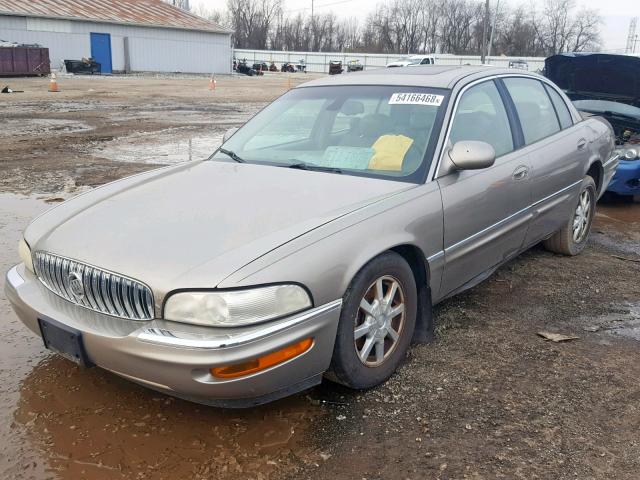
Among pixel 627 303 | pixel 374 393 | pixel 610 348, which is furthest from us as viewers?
pixel 627 303

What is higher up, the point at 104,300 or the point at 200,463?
the point at 104,300

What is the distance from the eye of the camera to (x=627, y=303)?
4309 millimetres

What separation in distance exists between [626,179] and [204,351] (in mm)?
6170

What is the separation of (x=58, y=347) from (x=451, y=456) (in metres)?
1.79

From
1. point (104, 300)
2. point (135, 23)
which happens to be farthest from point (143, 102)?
point (135, 23)

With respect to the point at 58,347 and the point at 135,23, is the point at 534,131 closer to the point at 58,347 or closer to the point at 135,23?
the point at 58,347

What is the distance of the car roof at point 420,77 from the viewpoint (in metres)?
3.86

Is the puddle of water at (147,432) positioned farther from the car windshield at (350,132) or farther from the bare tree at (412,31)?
the bare tree at (412,31)

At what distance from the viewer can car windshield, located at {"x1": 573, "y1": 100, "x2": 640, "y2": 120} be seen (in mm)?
7480

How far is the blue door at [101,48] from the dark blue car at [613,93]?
38.4 m

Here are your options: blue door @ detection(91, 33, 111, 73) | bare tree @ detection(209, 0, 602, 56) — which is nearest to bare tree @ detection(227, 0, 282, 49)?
bare tree @ detection(209, 0, 602, 56)

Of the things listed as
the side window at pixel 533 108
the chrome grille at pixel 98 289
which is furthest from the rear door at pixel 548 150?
the chrome grille at pixel 98 289

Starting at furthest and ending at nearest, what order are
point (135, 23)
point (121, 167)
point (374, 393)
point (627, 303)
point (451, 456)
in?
point (135, 23) < point (121, 167) < point (627, 303) < point (374, 393) < point (451, 456)

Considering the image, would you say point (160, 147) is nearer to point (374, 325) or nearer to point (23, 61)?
point (374, 325)
